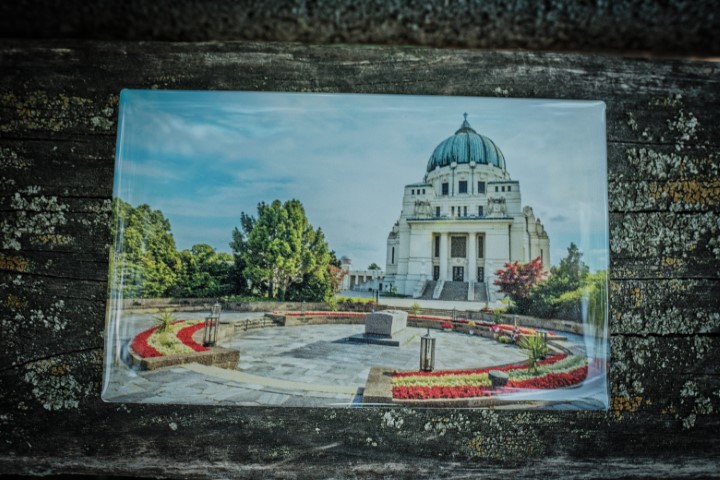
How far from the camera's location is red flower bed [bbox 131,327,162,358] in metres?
1.78

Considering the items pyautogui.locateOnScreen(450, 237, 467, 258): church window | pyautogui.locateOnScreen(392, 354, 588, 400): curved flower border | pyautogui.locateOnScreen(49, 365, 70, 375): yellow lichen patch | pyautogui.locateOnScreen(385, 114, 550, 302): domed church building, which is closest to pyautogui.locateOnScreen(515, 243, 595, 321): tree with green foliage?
pyautogui.locateOnScreen(385, 114, 550, 302): domed church building

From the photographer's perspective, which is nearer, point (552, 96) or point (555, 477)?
point (555, 477)

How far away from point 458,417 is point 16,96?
7.50 feet

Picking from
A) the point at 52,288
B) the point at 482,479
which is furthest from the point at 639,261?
the point at 52,288

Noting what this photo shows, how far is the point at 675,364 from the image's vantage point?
1771 mm

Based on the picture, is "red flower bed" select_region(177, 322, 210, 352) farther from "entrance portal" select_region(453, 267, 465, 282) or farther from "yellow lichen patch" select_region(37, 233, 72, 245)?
"entrance portal" select_region(453, 267, 465, 282)

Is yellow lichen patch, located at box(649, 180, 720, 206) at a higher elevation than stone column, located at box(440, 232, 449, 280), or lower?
higher

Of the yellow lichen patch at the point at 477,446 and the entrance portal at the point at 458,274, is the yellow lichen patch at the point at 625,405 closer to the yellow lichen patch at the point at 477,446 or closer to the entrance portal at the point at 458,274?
the yellow lichen patch at the point at 477,446

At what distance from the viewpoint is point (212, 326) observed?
1819 millimetres

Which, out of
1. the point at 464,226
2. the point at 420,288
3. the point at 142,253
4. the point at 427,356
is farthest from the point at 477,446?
the point at 142,253

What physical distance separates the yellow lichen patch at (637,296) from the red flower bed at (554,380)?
33 cm

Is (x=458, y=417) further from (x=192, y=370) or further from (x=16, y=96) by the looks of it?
(x=16, y=96)

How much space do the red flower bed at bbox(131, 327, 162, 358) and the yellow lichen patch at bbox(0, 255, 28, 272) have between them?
0.56 metres

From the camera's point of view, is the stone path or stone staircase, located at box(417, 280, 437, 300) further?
stone staircase, located at box(417, 280, 437, 300)
